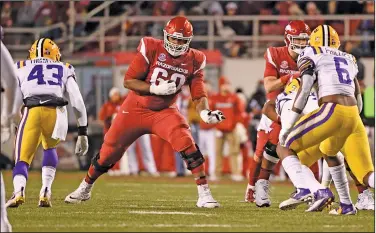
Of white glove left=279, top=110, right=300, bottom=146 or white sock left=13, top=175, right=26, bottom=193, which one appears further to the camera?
white sock left=13, top=175, right=26, bottom=193

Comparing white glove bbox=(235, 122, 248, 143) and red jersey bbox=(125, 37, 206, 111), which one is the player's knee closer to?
red jersey bbox=(125, 37, 206, 111)

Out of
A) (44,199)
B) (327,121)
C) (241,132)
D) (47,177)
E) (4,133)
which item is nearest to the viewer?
(4,133)

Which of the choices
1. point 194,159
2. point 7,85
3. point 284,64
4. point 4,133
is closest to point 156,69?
point 194,159

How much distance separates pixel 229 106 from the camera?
59.3 feet

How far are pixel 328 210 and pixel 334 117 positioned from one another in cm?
125

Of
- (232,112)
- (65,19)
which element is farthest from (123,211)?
(65,19)

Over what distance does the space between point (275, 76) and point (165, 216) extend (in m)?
2.33

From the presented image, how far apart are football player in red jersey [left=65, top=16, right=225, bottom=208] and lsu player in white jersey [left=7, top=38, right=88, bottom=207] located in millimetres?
452

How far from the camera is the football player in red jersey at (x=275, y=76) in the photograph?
1054 cm

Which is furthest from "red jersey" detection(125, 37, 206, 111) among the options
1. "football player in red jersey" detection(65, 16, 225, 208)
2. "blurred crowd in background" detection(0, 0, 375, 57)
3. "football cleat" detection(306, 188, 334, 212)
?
"blurred crowd in background" detection(0, 0, 375, 57)

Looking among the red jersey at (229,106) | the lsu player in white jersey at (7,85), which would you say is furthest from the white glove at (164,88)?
the red jersey at (229,106)

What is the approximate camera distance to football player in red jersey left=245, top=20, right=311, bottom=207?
1054 cm

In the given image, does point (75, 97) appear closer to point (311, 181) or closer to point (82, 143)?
point (82, 143)

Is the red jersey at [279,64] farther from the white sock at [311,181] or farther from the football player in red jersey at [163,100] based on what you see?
the white sock at [311,181]
